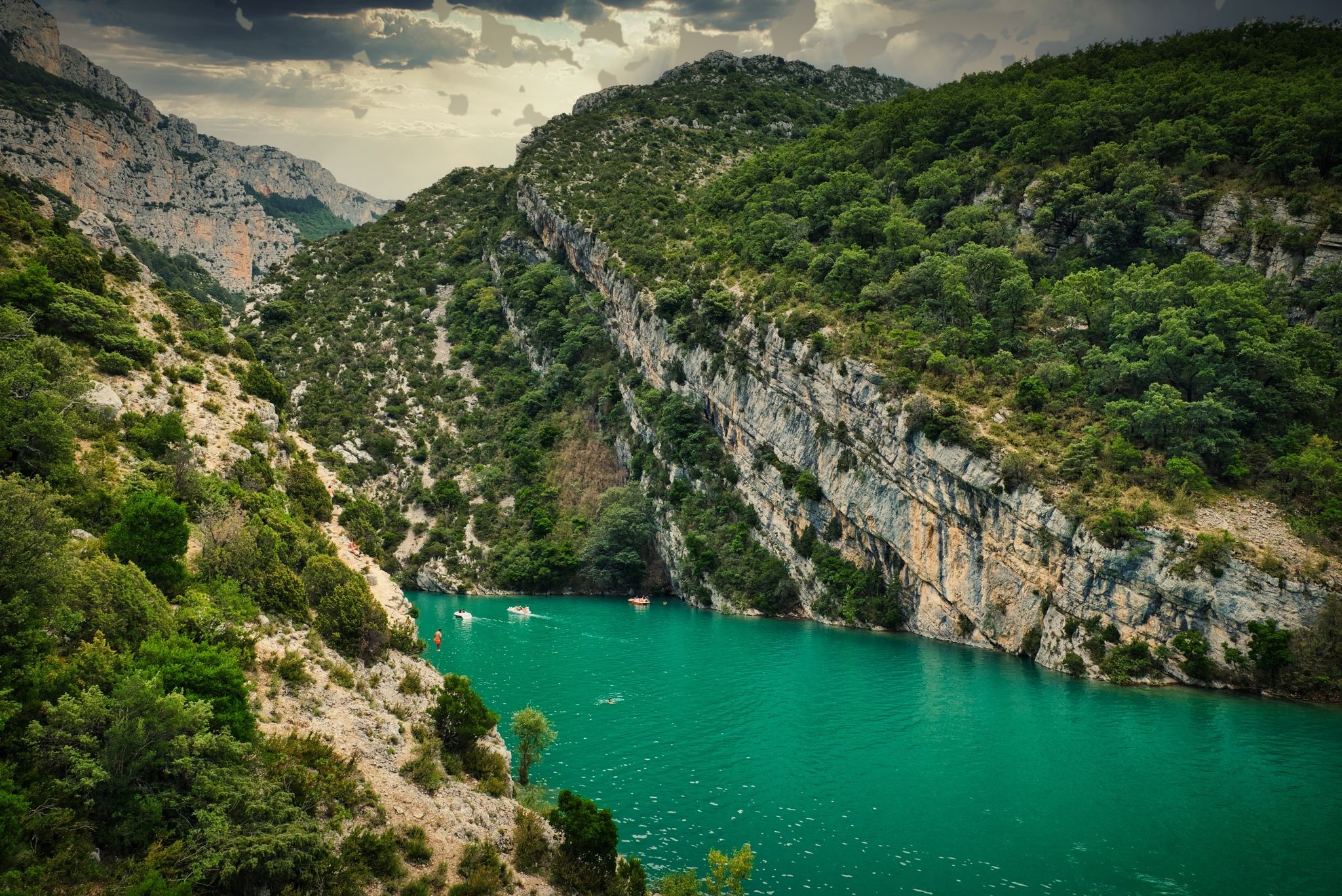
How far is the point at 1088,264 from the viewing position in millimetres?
66562

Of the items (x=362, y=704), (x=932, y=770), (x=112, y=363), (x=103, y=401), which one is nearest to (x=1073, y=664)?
(x=932, y=770)

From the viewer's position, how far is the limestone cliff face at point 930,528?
145 feet

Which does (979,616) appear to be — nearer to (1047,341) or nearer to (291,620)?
(1047,341)

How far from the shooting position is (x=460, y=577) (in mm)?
81625

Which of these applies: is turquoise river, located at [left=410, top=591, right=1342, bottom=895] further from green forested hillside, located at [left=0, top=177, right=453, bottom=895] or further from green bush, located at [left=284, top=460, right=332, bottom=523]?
green bush, located at [left=284, top=460, right=332, bottom=523]

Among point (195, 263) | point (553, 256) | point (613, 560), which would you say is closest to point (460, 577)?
point (613, 560)

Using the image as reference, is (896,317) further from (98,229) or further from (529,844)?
(98,229)

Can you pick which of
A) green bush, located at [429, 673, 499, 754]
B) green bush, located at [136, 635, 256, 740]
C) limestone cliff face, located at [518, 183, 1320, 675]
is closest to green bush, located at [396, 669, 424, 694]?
green bush, located at [429, 673, 499, 754]

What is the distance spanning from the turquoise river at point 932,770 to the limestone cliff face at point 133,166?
13672 centimetres

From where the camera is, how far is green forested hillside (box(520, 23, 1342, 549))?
159 ft

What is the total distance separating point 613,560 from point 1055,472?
147 ft

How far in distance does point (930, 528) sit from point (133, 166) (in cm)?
17430

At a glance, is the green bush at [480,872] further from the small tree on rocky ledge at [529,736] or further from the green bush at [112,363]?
the green bush at [112,363]

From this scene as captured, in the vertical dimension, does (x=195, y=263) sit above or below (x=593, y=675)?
above
